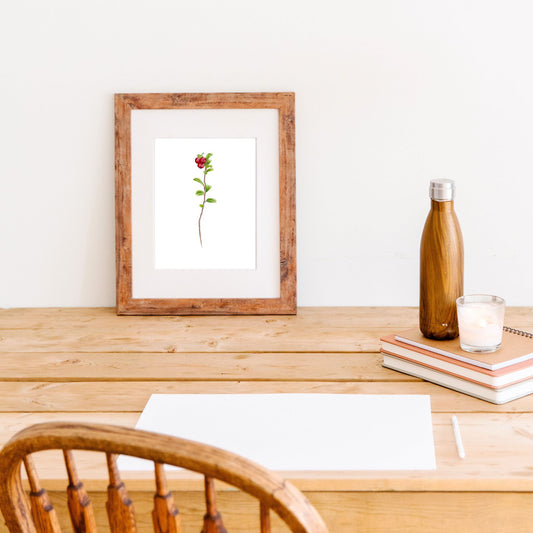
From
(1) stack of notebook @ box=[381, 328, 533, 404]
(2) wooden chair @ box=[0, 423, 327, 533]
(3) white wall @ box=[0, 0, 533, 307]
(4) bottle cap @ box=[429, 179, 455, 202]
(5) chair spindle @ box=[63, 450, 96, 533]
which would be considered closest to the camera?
(2) wooden chair @ box=[0, 423, 327, 533]

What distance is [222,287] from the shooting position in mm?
1634

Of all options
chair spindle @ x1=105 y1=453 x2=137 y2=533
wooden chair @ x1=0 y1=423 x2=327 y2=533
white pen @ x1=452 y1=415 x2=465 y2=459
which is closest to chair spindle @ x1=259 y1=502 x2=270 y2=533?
wooden chair @ x1=0 y1=423 x2=327 y2=533

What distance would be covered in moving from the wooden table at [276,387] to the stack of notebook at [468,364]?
0.06ft

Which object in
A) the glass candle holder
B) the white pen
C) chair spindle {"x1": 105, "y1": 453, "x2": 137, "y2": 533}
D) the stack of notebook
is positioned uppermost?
the glass candle holder

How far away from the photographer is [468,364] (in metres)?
1.17

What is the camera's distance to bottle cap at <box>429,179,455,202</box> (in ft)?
4.12

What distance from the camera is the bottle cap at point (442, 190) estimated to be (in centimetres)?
126

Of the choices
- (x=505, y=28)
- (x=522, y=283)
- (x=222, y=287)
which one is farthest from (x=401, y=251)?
(x=505, y=28)

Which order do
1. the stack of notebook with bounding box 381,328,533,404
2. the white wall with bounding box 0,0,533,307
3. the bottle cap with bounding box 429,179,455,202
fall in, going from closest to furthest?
1. the stack of notebook with bounding box 381,328,533,404
2. the bottle cap with bounding box 429,179,455,202
3. the white wall with bounding box 0,0,533,307

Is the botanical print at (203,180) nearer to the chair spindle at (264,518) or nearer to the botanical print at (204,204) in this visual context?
the botanical print at (204,204)

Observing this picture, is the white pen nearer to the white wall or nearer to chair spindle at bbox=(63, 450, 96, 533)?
chair spindle at bbox=(63, 450, 96, 533)

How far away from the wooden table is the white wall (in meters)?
0.12

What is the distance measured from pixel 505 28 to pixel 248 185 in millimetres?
620

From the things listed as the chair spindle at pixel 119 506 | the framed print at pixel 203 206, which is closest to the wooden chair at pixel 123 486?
the chair spindle at pixel 119 506
